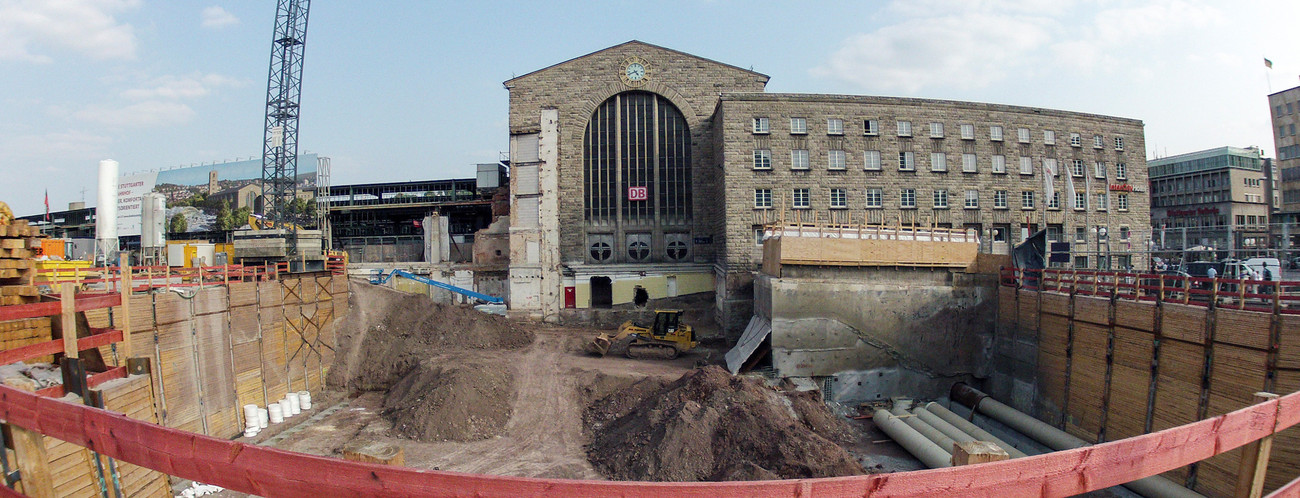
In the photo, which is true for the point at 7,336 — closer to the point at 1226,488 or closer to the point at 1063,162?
the point at 1226,488

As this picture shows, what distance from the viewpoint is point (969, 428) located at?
19031 mm

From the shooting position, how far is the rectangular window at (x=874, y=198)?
115 ft

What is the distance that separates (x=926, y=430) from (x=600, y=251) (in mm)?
24479

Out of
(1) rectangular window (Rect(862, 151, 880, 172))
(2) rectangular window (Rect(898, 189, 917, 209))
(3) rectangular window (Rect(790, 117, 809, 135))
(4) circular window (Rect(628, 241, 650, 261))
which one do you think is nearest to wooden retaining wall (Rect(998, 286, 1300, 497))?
(2) rectangular window (Rect(898, 189, 917, 209))

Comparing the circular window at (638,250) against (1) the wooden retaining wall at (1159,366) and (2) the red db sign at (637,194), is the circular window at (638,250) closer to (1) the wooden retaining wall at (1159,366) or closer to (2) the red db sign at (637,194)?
(2) the red db sign at (637,194)

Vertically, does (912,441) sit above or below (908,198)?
below

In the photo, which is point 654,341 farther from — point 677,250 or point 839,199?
point 839,199

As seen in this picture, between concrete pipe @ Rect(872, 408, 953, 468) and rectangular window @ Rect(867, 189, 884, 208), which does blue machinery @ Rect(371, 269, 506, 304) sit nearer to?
rectangular window @ Rect(867, 189, 884, 208)

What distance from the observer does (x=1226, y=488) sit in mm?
13844

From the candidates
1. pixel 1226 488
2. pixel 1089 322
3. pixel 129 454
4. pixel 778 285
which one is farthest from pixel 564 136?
pixel 129 454

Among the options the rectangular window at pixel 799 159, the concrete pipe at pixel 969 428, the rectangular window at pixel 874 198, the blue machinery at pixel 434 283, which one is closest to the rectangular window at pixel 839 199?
the rectangular window at pixel 874 198

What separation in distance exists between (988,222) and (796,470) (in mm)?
27100

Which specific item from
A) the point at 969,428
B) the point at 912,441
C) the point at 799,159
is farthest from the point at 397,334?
the point at 969,428

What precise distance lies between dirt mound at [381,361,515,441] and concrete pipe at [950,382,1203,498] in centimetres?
1675
